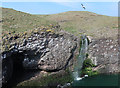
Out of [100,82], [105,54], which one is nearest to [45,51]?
[100,82]

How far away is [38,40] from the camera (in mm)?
27922

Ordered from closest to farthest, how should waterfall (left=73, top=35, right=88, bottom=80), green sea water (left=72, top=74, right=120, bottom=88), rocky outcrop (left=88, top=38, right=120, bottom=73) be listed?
1. green sea water (left=72, top=74, right=120, bottom=88)
2. waterfall (left=73, top=35, right=88, bottom=80)
3. rocky outcrop (left=88, top=38, right=120, bottom=73)

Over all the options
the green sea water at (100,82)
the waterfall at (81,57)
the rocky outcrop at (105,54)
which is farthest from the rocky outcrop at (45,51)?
the rocky outcrop at (105,54)

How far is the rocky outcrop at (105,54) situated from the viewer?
33.9 m

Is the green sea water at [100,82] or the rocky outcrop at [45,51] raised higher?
the rocky outcrop at [45,51]

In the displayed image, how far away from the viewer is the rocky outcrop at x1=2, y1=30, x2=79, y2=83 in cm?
2698

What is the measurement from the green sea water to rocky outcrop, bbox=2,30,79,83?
17.5ft

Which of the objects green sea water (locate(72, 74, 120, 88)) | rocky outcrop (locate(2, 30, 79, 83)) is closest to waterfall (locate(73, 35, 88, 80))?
rocky outcrop (locate(2, 30, 79, 83))

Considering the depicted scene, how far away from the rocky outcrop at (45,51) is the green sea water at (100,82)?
5332 millimetres

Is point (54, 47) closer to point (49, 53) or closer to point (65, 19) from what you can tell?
point (49, 53)

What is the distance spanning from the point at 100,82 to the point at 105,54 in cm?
947

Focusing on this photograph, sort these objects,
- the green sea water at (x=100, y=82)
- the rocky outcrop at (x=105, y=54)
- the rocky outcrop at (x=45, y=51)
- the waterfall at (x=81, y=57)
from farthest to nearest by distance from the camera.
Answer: the rocky outcrop at (x=105, y=54), the waterfall at (x=81, y=57), the rocky outcrop at (x=45, y=51), the green sea water at (x=100, y=82)

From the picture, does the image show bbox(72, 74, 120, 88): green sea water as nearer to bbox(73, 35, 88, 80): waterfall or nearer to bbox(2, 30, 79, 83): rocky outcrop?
bbox(73, 35, 88, 80): waterfall

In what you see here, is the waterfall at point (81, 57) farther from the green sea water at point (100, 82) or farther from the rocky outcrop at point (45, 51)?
the green sea water at point (100, 82)
